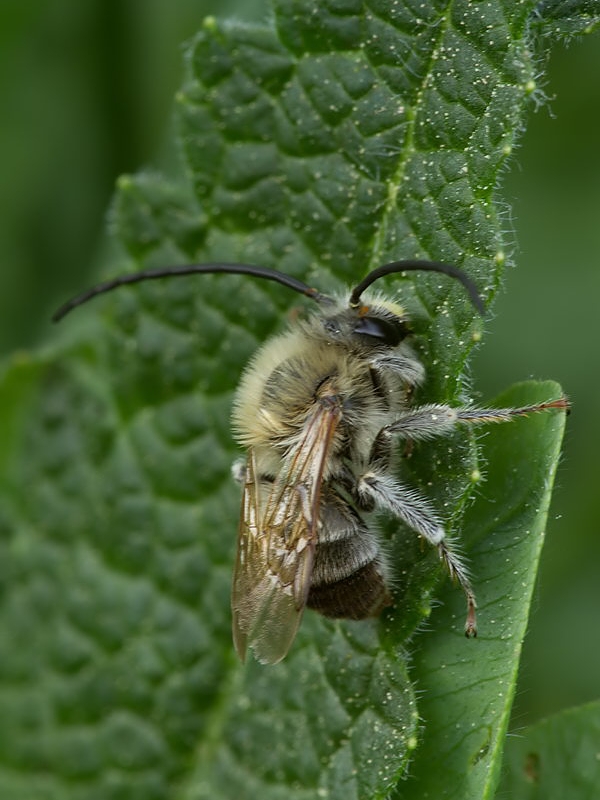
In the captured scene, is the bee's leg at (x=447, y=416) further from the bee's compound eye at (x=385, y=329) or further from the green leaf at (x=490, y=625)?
the bee's compound eye at (x=385, y=329)

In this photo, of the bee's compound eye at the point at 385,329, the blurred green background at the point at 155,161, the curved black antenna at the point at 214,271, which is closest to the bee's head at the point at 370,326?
the bee's compound eye at the point at 385,329

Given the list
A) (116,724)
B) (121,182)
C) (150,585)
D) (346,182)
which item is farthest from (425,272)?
(116,724)

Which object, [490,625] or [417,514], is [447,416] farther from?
[490,625]

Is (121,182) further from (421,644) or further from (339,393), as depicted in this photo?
(421,644)

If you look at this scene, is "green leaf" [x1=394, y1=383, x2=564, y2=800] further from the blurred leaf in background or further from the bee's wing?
the blurred leaf in background

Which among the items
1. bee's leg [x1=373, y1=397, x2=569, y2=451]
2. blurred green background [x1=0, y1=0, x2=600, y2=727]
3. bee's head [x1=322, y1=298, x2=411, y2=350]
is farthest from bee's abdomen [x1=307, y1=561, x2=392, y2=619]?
blurred green background [x1=0, y1=0, x2=600, y2=727]

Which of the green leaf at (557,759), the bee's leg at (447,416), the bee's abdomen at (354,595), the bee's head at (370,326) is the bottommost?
the green leaf at (557,759)
